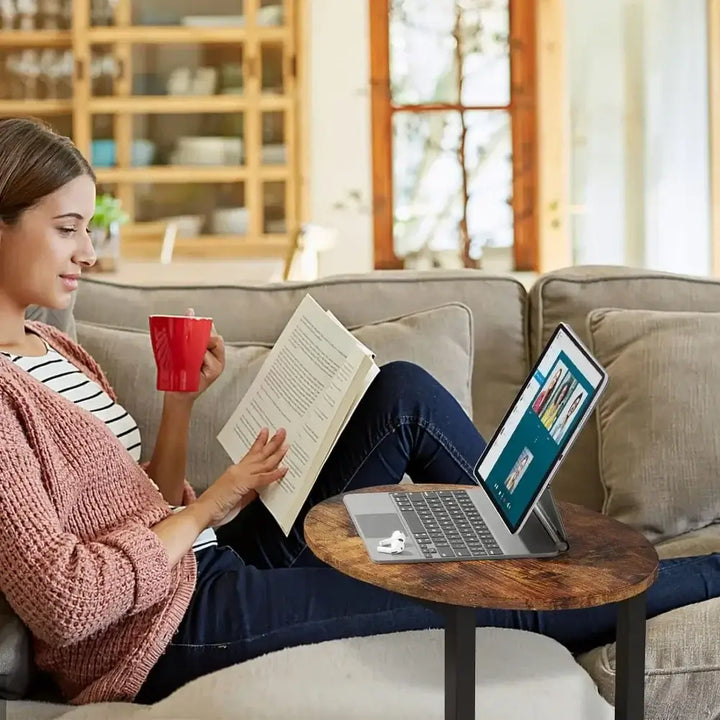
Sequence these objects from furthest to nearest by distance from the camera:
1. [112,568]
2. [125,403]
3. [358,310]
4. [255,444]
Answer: [358,310] → [125,403] → [255,444] → [112,568]

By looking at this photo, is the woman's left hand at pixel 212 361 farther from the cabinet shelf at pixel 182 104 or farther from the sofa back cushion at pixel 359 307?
the cabinet shelf at pixel 182 104

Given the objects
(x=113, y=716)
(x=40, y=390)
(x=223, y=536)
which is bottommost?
(x=113, y=716)

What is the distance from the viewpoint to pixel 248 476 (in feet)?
4.63

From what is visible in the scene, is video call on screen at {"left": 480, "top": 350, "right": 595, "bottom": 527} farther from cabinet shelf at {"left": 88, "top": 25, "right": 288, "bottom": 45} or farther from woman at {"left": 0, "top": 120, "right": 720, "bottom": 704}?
cabinet shelf at {"left": 88, "top": 25, "right": 288, "bottom": 45}

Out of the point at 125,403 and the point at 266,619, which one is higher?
the point at 125,403

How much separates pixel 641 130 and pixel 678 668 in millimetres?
3619

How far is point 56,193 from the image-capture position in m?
1.41

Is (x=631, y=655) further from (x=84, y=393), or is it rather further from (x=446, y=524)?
(x=84, y=393)

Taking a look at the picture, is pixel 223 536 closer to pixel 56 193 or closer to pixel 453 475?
pixel 453 475

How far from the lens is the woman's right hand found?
1.39 metres

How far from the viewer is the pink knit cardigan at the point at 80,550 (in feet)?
3.88

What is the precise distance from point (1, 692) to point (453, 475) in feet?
2.14

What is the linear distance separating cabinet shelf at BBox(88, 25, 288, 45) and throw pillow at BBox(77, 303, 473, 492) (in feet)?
9.69

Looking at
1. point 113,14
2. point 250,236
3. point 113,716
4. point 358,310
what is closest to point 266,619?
point 113,716
